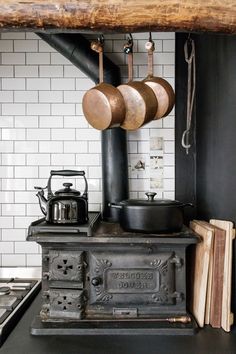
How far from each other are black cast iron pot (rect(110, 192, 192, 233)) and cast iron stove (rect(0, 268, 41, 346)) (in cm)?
60

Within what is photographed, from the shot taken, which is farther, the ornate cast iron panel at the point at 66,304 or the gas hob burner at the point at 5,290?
the gas hob burner at the point at 5,290

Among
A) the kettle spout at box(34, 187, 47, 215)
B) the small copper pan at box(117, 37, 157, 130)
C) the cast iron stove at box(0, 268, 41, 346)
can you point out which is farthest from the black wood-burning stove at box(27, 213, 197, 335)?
the small copper pan at box(117, 37, 157, 130)

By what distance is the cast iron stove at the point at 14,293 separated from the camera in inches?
58.1

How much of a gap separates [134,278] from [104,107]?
27.8 inches

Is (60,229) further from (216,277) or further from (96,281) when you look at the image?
(216,277)

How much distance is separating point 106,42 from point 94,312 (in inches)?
56.3

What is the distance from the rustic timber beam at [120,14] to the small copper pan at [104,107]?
485 mm

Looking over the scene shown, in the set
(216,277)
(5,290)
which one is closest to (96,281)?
(216,277)

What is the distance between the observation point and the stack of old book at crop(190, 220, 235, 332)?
56.4 inches

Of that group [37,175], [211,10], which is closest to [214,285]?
[211,10]

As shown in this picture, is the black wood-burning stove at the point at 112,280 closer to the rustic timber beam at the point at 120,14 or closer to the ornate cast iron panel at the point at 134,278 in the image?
the ornate cast iron panel at the point at 134,278

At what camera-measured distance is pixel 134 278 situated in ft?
4.85

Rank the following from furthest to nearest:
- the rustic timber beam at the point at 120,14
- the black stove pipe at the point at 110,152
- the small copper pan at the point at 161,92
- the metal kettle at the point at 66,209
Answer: the black stove pipe at the point at 110,152, the small copper pan at the point at 161,92, the metal kettle at the point at 66,209, the rustic timber beam at the point at 120,14

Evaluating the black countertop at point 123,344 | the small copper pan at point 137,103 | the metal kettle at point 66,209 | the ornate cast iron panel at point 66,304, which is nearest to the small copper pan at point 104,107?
the small copper pan at point 137,103
